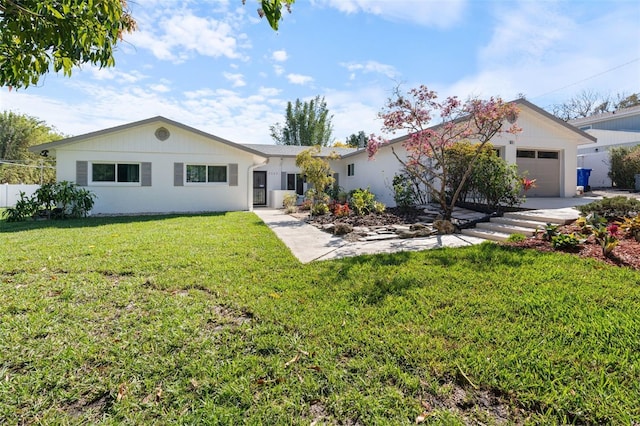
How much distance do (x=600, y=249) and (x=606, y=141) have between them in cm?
2362

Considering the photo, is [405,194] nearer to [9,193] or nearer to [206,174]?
[206,174]

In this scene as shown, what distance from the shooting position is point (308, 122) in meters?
36.5

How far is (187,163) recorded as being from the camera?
46.9 ft

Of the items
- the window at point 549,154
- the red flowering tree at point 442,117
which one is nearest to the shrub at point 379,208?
the red flowering tree at point 442,117

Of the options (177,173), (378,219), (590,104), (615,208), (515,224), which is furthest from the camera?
(590,104)

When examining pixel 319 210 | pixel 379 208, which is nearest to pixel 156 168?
pixel 319 210

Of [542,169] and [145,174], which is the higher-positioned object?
[542,169]

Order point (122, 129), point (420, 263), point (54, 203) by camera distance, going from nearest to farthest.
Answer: point (420, 263) → point (54, 203) → point (122, 129)

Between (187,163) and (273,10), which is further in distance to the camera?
(187,163)

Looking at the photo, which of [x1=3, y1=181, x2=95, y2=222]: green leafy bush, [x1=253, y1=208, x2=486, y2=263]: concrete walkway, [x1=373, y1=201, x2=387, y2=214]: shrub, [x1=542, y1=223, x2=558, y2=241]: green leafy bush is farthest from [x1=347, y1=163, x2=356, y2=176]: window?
[x1=542, y1=223, x2=558, y2=241]: green leafy bush

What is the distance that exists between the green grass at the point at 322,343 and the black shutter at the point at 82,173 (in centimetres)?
962

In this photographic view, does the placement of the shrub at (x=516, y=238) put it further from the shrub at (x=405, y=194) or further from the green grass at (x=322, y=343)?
the shrub at (x=405, y=194)

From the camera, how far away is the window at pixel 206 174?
14.5 meters

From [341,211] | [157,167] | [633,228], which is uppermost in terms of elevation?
[157,167]
